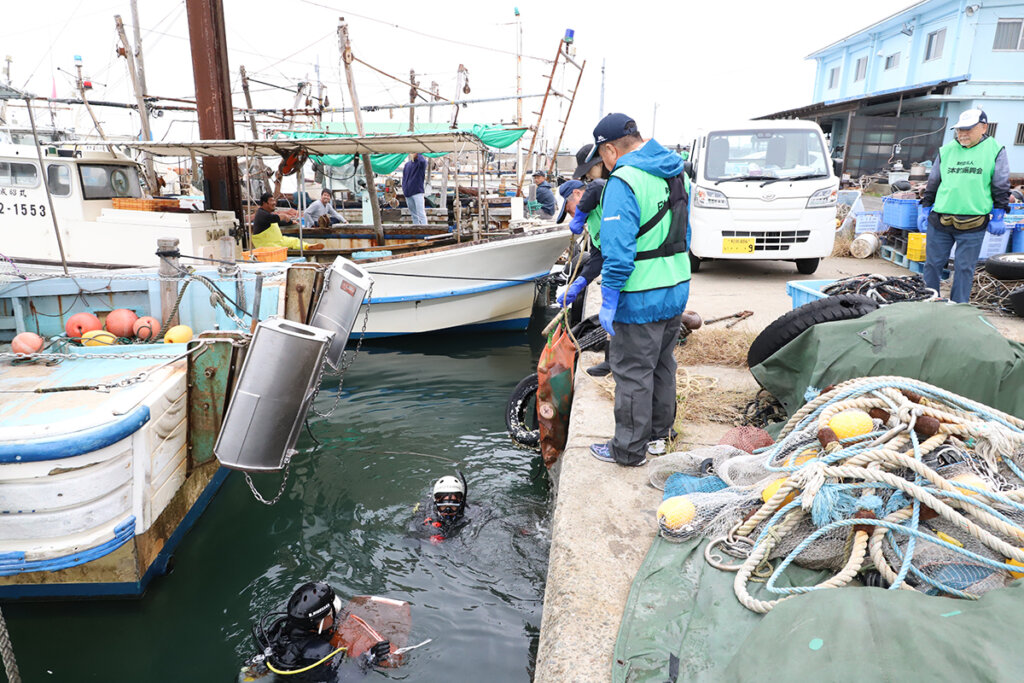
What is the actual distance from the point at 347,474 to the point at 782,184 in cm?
671

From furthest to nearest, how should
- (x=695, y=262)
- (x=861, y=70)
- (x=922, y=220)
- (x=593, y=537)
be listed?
1. (x=861, y=70)
2. (x=695, y=262)
3. (x=922, y=220)
4. (x=593, y=537)

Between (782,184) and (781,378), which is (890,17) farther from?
(781,378)

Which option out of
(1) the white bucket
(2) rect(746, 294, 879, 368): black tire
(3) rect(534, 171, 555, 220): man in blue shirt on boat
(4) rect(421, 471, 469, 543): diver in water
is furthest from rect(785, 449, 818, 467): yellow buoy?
(3) rect(534, 171, 555, 220): man in blue shirt on boat

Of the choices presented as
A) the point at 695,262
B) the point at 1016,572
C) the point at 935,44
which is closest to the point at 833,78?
the point at 935,44

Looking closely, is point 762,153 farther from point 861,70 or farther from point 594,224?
point 861,70

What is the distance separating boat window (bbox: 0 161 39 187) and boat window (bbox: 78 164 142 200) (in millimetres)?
508

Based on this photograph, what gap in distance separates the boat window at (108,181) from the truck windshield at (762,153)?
817 cm

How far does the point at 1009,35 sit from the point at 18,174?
28.4 m

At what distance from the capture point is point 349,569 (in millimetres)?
4309

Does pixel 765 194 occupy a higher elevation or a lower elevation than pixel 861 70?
lower

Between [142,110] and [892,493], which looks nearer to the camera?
[892,493]

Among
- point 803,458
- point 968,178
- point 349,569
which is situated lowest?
point 349,569

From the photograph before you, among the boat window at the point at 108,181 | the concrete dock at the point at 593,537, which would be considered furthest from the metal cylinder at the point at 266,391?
the boat window at the point at 108,181

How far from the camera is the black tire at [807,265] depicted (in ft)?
30.4
